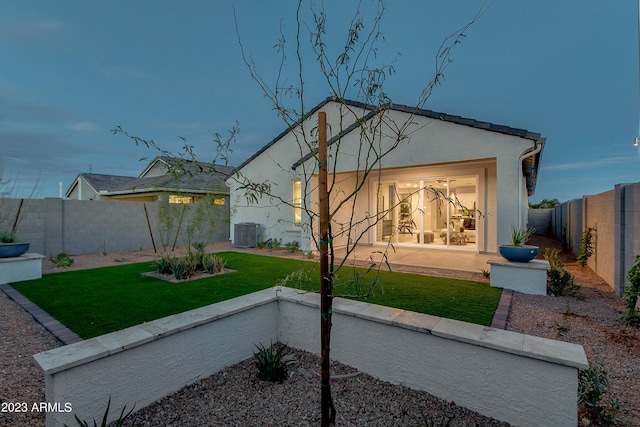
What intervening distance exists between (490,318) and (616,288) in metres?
3.90

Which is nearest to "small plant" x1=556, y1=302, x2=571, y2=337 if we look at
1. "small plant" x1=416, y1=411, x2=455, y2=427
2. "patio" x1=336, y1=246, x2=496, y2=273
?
"small plant" x1=416, y1=411, x2=455, y2=427

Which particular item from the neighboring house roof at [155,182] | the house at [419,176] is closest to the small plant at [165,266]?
the house at [419,176]

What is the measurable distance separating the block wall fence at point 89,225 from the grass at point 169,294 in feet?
8.42

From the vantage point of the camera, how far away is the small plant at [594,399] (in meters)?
2.43

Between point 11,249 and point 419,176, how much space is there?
12293 millimetres

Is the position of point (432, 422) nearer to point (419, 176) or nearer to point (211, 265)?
point (211, 265)

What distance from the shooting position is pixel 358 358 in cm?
344

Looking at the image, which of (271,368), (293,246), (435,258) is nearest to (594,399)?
(271,368)

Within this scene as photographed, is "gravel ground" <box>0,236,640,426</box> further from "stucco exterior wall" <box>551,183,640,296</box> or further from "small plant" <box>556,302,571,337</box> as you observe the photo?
"stucco exterior wall" <box>551,183,640,296</box>

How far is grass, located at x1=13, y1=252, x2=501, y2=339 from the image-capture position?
14.5 feet

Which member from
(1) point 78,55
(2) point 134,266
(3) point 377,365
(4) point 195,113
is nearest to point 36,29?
(1) point 78,55

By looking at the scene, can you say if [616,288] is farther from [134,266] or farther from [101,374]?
[134,266]

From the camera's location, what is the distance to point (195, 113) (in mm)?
16469

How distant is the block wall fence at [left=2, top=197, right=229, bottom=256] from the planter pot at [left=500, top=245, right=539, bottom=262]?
23.7ft
